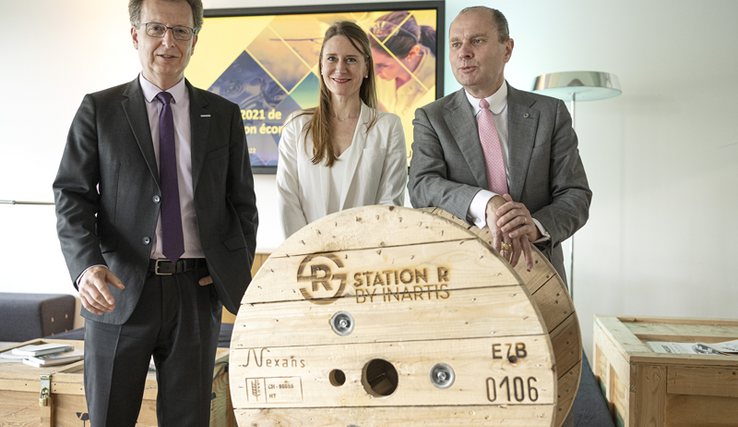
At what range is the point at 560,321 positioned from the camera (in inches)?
52.1

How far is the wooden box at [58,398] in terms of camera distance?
2.14 m

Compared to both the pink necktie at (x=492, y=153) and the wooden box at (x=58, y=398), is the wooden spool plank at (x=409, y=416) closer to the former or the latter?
the pink necktie at (x=492, y=153)

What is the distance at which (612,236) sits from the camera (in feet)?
12.1

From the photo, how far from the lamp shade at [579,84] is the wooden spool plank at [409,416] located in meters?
2.53

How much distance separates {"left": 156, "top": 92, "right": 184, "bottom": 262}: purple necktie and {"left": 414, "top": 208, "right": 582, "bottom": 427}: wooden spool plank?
0.74 m

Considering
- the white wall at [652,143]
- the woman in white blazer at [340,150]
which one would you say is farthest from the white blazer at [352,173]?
the white wall at [652,143]

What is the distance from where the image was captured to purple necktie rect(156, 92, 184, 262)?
1531 millimetres

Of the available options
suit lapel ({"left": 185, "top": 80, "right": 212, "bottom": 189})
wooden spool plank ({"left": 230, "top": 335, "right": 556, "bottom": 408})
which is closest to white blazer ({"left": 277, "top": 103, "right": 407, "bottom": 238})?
suit lapel ({"left": 185, "top": 80, "right": 212, "bottom": 189})

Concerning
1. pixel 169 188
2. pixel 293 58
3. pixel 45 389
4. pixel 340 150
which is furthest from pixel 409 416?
pixel 293 58

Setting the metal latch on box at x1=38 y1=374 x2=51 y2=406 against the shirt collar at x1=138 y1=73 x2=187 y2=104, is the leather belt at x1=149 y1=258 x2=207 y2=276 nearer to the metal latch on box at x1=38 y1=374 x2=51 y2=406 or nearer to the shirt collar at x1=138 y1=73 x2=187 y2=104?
the shirt collar at x1=138 y1=73 x2=187 y2=104

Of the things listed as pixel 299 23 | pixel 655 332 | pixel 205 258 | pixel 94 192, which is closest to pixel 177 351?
pixel 205 258

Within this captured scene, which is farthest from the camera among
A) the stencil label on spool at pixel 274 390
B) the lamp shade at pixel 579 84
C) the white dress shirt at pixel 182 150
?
the lamp shade at pixel 579 84

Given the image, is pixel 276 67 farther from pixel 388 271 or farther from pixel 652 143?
pixel 388 271

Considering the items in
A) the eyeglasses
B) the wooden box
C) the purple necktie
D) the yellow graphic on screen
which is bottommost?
the wooden box
